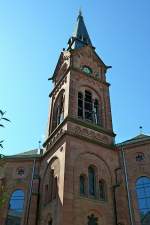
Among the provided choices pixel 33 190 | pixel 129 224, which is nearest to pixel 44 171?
pixel 33 190

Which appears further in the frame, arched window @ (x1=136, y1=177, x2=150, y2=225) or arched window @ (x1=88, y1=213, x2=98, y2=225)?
arched window @ (x1=136, y1=177, x2=150, y2=225)

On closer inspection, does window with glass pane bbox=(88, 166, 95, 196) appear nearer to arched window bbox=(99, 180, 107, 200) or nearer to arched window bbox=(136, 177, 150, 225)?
arched window bbox=(99, 180, 107, 200)

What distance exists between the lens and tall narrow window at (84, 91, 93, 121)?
97.5 ft

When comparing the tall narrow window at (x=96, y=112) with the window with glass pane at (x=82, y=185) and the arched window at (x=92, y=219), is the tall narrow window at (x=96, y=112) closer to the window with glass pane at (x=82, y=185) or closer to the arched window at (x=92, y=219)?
the window with glass pane at (x=82, y=185)

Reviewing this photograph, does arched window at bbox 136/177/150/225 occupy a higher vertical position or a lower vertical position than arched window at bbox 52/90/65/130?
lower

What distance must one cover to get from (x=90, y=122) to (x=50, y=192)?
7.69 meters

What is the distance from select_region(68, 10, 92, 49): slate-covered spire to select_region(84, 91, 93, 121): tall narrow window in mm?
8936

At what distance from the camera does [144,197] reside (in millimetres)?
23844

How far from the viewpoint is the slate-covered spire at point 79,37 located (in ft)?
129

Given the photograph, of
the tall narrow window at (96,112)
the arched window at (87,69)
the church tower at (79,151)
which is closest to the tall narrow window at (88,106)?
the church tower at (79,151)

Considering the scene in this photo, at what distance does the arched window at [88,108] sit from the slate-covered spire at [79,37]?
30.4 ft

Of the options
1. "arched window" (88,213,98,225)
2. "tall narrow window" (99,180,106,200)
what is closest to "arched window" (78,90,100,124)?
"tall narrow window" (99,180,106,200)

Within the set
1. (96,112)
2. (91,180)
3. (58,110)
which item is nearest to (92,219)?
(91,180)

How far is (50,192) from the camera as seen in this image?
2361cm
